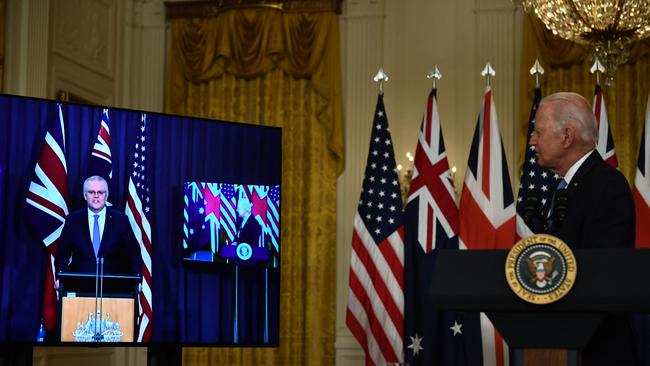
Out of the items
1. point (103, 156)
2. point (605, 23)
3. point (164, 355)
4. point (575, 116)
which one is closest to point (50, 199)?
point (103, 156)

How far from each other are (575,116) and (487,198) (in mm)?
5374

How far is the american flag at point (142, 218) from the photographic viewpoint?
244 inches

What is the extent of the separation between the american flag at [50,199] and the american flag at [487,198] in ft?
12.6

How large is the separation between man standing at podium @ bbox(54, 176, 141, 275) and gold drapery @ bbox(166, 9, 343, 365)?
4.74 m

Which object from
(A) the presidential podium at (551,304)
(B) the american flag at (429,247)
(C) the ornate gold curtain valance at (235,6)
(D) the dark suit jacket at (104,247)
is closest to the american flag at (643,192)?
(B) the american flag at (429,247)

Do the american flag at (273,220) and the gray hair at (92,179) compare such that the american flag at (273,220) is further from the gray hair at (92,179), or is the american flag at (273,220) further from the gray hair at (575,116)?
the gray hair at (575,116)

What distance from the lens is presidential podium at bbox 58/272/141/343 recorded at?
5.97m

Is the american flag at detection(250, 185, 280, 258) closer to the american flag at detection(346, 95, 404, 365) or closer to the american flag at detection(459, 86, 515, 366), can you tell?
the american flag at detection(346, 95, 404, 365)

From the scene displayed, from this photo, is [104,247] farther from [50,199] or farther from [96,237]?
[50,199]

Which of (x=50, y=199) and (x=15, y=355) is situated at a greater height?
(x=50, y=199)

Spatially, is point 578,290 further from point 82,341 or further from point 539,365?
point 82,341

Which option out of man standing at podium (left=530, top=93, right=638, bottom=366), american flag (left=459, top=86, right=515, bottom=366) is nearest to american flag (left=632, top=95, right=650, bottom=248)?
american flag (left=459, top=86, right=515, bottom=366)

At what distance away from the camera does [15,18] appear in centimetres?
946

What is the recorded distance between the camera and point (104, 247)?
6121 millimetres
